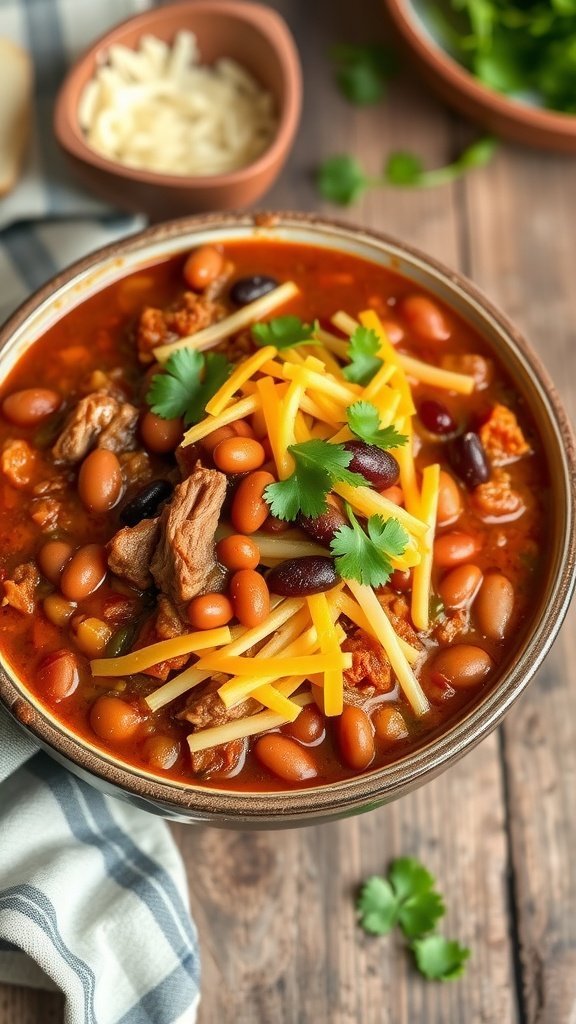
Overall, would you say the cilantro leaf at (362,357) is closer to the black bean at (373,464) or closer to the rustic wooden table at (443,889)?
the black bean at (373,464)

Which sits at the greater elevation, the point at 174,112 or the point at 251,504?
the point at 174,112

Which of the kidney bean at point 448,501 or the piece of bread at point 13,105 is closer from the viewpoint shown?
the kidney bean at point 448,501

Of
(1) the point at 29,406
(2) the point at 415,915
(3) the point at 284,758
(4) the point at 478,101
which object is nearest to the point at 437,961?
(2) the point at 415,915

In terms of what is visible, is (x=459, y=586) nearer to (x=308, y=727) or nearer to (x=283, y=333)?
(x=308, y=727)

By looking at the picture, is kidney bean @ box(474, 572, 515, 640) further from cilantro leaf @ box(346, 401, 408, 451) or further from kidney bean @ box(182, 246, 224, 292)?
kidney bean @ box(182, 246, 224, 292)

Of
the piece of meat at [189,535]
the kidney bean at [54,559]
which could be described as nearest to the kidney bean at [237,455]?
the piece of meat at [189,535]
